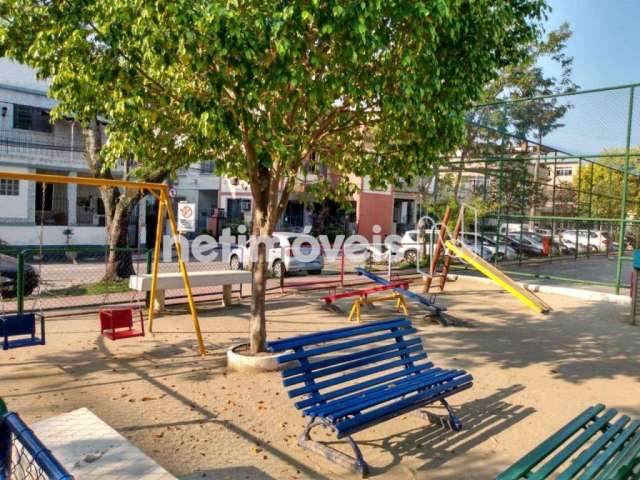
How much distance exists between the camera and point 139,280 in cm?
906

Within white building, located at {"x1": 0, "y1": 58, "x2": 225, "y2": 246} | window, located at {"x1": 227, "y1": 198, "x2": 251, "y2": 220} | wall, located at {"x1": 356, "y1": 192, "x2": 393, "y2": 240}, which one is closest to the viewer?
white building, located at {"x1": 0, "y1": 58, "x2": 225, "y2": 246}

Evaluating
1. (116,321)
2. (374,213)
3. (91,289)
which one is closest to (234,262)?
(91,289)

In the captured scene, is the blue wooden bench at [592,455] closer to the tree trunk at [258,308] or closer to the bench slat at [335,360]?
the bench slat at [335,360]

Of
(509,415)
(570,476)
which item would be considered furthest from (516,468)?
(509,415)

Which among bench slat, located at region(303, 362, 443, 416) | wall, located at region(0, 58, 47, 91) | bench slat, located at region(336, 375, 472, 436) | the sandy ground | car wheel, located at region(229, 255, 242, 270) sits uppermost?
wall, located at region(0, 58, 47, 91)

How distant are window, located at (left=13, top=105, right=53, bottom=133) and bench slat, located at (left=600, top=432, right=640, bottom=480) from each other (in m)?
26.0

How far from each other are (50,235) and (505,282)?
770 inches

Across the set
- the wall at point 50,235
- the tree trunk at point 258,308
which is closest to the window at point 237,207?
the wall at point 50,235

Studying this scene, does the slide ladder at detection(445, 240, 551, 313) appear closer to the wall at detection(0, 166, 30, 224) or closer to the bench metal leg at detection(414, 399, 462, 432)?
the bench metal leg at detection(414, 399, 462, 432)

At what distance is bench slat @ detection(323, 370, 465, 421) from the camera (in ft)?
13.2

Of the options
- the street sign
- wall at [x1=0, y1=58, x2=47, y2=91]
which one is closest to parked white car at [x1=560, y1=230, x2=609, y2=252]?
the street sign

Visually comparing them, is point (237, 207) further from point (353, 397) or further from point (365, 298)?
point (353, 397)

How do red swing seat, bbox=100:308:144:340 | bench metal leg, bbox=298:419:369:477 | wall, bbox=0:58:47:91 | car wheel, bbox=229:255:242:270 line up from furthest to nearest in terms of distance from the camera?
wall, bbox=0:58:47:91 < car wheel, bbox=229:255:242:270 < red swing seat, bbox=100:308:144:340 < bench metal leg, bbox=298:419:369:477

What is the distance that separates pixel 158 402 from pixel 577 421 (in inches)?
152
